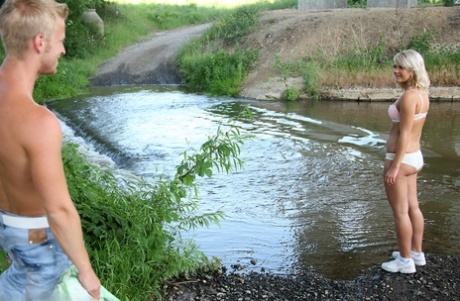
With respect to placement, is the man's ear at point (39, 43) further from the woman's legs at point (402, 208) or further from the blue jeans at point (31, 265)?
the woman's legs at point (402, 208)

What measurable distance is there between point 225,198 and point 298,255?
2451mm

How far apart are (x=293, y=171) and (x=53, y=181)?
27.2 feet

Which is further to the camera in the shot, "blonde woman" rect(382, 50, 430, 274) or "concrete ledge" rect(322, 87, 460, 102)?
"concrete ledge" rect(322, 87, 460, 102)

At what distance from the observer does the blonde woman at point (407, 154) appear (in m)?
5.86

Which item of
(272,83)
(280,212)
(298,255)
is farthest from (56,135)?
(272,83)

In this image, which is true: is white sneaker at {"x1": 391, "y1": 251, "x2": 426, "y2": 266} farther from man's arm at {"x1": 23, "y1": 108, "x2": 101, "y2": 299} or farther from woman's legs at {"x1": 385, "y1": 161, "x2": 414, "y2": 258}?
man's arm at {"x1": 23, "y1": 108, "x2": 101, "y2": 299}

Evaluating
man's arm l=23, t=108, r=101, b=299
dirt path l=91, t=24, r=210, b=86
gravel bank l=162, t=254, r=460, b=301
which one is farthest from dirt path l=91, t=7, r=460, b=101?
man's arm l=23, t=108, r=101, b=299

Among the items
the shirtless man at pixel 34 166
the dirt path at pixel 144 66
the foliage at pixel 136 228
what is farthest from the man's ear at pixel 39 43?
the dirt path at pixel 144 66

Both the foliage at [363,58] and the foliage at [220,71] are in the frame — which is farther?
the foliage at [220,71]

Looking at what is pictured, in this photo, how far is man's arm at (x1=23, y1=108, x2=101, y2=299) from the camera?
279 cm

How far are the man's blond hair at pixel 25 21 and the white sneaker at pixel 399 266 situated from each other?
452cm

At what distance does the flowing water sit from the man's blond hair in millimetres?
4291

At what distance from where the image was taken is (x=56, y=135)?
111 inches

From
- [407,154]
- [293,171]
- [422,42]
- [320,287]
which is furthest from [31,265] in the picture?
[422,42]
